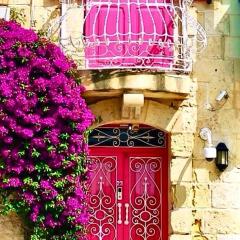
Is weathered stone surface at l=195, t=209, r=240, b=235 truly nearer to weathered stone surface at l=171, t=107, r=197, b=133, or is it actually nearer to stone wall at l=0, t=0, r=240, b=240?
stone wall at l=0, t=0, r=240, b=240

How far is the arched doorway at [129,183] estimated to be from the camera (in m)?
9.34

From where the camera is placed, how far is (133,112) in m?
8.90

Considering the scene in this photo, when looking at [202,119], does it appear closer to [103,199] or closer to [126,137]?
[126,137]

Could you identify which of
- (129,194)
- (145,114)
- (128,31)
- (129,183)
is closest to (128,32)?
(128,31)

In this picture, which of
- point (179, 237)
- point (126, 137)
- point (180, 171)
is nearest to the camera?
point (179, 237)

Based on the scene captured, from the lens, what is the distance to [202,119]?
358 inches

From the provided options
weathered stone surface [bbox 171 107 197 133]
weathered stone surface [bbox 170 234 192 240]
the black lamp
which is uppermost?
weathered stone surface [bbox 171 107 197 133]

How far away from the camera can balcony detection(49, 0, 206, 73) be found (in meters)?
8.96

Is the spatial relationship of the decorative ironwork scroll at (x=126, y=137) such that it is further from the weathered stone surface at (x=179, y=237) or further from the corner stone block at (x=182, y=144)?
the weathered stone surface at (x=179, y=237)

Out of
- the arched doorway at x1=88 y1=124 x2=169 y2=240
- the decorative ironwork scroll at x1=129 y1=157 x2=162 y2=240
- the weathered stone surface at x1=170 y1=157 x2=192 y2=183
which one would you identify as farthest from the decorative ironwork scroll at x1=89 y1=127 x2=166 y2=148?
the weathered stone surface at x1=170 y1=157 x2=192 y2=183

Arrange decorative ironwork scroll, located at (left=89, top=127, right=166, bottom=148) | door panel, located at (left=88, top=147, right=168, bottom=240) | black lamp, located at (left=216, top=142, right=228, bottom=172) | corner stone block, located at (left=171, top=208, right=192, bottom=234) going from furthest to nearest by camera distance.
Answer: decorative ironwork scroll, located at (left=89, top=127, right=166, bottom=148)
door panel, located at (left=88, top=147, right=168, bottom=240)
black lamp, located at (left=216, top=142, right=228, bottom=172)
corner stone block, located at (left=171, top=208, right=192, bottom=234)

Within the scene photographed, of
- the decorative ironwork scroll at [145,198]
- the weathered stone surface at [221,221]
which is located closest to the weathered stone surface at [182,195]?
the weathered stone surface at [221,221]

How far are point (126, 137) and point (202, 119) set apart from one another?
4.03 feet

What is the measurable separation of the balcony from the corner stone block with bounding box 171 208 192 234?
6.63 feet
